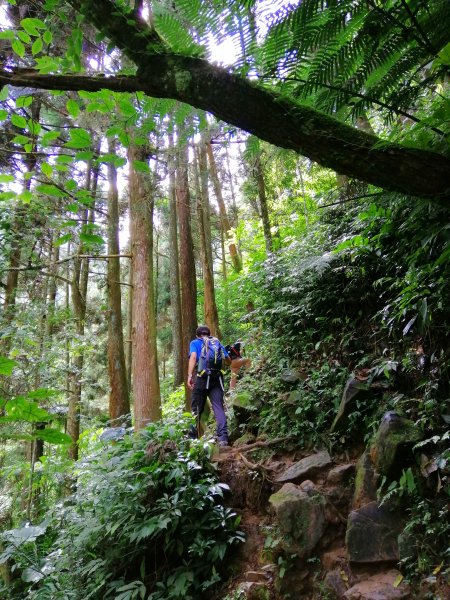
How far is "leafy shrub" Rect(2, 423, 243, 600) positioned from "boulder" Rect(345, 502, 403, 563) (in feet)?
4.53

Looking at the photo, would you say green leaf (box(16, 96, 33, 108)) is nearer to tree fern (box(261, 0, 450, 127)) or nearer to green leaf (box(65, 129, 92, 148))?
green leaf (box(65, 129, 92, 148))

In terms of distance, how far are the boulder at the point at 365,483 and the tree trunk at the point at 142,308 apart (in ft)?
13.6

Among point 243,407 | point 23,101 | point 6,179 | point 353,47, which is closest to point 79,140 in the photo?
point 6,179

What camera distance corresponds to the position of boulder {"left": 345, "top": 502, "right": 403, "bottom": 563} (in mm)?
3463

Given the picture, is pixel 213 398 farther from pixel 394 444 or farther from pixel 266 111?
pixel 266 111

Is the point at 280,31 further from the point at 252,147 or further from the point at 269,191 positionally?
the point at 269,191

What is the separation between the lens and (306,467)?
477 cm

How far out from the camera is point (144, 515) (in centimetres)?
455

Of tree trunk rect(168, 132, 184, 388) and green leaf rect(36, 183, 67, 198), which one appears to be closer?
green leaf rect(36, 183, 67, 198)

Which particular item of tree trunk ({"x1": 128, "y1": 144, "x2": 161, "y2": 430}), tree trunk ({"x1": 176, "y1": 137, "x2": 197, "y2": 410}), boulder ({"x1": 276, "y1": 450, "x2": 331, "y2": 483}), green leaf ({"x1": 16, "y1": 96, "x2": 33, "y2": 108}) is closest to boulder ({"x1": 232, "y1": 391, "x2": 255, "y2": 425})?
tree trunk ({"x1": 128, "y1": 144, "x2": 161, "y2": 430})

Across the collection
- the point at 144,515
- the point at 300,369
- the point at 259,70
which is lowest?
the point at 144,515

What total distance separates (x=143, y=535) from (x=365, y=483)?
7.66 ft

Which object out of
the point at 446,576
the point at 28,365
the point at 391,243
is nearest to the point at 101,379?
the point at 28,365

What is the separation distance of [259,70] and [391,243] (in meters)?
3.85
